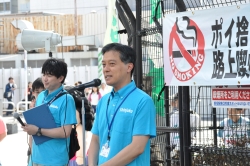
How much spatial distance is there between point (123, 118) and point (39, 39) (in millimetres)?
7402

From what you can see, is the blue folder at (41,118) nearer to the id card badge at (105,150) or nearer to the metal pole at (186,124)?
the id card badge at (105,150)

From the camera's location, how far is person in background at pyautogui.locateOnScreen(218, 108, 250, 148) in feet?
21.7

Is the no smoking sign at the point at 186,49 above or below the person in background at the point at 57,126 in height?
above

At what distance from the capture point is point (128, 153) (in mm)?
3918

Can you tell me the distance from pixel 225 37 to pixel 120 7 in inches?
103

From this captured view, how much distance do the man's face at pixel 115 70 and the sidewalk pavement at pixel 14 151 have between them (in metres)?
8.25

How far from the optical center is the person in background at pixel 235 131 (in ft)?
21.7

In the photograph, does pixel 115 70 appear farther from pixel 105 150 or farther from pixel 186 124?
pixel 186 124

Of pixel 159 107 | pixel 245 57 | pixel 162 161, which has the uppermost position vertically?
pixel 245 57

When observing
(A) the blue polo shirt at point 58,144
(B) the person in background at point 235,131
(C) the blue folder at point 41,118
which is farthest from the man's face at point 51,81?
(B) the person in background at point 235,131

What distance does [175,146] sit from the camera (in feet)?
25.2

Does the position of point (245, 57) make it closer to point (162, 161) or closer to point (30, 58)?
point (162, 161)

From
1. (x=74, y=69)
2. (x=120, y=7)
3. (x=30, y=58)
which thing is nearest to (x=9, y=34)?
(x=30, y=58)

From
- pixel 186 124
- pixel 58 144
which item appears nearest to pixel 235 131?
pixel 186 124
